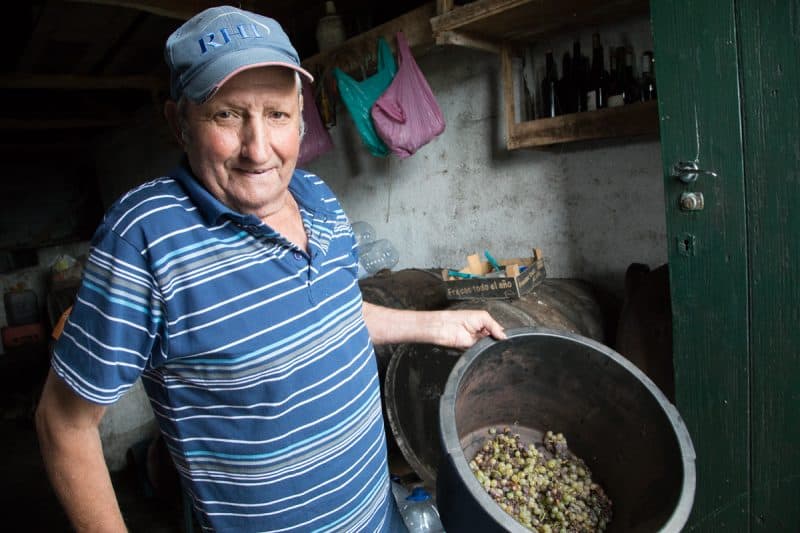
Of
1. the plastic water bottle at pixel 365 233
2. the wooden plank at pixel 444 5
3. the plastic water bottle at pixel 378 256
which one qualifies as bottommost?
the plastic water bottle at pixel 378 256

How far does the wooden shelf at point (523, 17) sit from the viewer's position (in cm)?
258

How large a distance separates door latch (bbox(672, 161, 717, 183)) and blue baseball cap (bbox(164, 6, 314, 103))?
155 cm

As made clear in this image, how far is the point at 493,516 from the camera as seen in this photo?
1002mm

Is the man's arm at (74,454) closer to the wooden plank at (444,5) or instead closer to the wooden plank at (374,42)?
the wooden plank at (444,5)

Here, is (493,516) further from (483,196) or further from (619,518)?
(483,196)

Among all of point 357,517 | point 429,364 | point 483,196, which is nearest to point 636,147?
point 483,196

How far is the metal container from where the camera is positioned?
111 centimetres

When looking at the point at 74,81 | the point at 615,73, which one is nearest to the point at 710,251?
the point at 615,73

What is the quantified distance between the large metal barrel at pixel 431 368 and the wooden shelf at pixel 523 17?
1336 millimetres

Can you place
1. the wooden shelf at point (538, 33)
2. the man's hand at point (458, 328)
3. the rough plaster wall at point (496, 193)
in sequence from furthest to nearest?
the rough plaster wall at point (496, 193) → the wooden shelf at point (538, 33) → the man's hand at point (458, 328)

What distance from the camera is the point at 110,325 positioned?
39.6 inches

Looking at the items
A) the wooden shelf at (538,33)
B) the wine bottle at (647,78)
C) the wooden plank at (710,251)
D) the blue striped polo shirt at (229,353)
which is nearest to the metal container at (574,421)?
the blue striped polo shirt at (229,353)

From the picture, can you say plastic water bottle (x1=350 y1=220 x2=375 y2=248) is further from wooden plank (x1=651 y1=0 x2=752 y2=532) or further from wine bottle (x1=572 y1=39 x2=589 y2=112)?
wooden plank (x1=651 y1=0 x2=752 y2=532)

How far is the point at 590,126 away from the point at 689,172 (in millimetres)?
732
